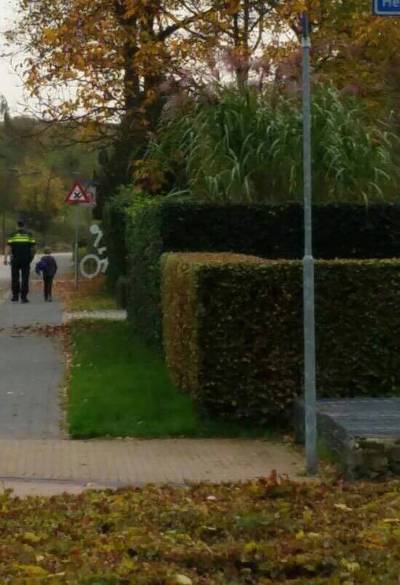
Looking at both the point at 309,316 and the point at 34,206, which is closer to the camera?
the point at 309,316

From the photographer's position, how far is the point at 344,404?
12.3m

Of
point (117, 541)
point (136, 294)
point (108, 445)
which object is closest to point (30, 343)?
point (136, 294)

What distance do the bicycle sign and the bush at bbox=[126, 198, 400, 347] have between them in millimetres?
18603

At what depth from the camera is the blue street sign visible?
27.2 feet

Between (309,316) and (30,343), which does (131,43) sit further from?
(309,316)

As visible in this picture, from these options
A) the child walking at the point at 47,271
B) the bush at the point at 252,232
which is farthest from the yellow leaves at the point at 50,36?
the child walking at the point at 47,271

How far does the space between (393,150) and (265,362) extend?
29.8 feet

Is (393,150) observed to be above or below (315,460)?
above

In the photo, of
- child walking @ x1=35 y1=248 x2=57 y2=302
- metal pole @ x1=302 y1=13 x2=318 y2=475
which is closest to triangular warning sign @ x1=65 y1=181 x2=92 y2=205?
child walking @ x1=35 y1=248 x2=57 y2=302

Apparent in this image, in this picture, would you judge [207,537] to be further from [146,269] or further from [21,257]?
[21,257]

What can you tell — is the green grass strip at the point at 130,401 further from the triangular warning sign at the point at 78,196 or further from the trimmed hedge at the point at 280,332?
the triangular warning sign at the point at 78,196

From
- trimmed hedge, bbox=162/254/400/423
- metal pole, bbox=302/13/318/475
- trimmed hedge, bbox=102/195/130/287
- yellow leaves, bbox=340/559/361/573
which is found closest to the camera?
yellow leaves, bbox=340/559/361/573

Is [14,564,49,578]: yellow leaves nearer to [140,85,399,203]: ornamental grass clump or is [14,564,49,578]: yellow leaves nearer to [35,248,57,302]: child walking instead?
[140,85,399,203]: ornamental grass clump

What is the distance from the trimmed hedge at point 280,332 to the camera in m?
12.7
